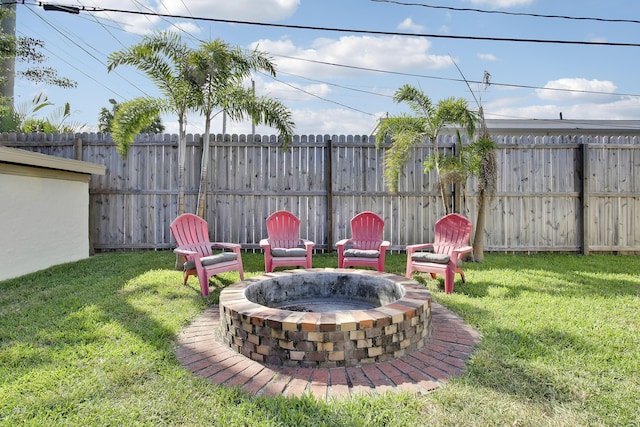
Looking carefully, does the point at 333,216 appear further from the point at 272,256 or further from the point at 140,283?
the point at 140,283

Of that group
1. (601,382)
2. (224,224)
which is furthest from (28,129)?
(601,382)

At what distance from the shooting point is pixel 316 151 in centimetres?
643

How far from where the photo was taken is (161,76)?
520 cm

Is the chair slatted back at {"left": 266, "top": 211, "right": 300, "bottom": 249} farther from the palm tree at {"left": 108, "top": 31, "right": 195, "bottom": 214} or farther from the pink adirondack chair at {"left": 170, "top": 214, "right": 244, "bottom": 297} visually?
the palm tree at {"left": 108, "top": 31, "right": 195, "bottom": 214}

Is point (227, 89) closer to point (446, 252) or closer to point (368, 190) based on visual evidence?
point (368, 190)

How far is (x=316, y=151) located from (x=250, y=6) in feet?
8.82

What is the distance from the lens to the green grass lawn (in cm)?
169

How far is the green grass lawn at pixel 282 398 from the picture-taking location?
1691 mm

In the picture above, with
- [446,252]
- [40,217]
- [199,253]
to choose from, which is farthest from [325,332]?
[40,217]

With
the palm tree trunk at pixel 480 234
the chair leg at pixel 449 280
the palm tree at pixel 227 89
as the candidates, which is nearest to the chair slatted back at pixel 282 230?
the palm tree at pixel 227 89

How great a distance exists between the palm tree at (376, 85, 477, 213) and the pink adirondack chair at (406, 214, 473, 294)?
39.0 inches

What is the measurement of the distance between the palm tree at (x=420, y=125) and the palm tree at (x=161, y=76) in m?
3.09

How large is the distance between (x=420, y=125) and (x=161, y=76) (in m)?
4.00

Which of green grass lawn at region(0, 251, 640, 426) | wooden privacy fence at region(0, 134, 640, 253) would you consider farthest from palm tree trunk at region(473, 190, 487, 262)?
green grass lawn at region(0, 251, 640, 426)
